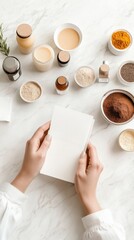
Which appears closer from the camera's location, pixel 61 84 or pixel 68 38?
pixel 61 84

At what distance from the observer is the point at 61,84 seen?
1438 millimetres

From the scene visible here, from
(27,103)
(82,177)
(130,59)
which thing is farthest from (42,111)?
(130,59)

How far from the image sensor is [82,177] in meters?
1.37

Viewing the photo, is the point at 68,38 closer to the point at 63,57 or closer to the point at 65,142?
the point at 63,57

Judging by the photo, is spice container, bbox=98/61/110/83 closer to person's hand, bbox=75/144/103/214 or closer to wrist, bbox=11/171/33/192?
person's hand, bbox=75/144/103/214

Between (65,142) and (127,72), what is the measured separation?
37cm

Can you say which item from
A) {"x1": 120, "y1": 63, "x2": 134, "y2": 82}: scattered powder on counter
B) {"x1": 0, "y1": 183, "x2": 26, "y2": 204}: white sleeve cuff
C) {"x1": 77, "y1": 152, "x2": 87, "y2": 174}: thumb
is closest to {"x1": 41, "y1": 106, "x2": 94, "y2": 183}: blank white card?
{"x1": 77, "y1": 152, "x2": 87, "y2": 174}: thumb

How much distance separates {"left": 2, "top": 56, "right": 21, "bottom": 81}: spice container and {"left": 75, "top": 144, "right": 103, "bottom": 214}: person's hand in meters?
0.40

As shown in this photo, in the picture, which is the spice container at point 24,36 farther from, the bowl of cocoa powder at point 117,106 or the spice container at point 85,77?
the bowl of cocoa powder at point 117,106

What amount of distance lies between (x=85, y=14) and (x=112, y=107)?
42 cm

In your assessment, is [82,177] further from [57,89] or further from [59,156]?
[57,89]

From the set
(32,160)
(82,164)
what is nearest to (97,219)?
(82,164)

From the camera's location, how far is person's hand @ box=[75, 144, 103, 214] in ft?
4.46

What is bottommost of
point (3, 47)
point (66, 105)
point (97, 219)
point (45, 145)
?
point (97, 219)
